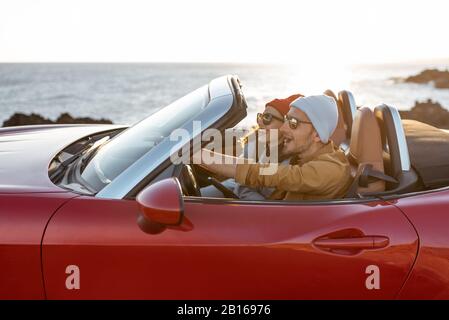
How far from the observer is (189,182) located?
2.89 metres

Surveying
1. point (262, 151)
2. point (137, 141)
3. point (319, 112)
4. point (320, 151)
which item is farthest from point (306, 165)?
point (137, 141)

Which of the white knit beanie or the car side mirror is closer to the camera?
the car side mirror

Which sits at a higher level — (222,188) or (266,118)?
(266,118)

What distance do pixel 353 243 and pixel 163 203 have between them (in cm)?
78

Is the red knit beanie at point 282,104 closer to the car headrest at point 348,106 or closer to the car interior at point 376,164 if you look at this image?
the car headrest at point 348,106

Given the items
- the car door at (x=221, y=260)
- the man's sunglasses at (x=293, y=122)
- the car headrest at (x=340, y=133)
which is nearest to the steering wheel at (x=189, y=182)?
the car door at (x=221, y=260)

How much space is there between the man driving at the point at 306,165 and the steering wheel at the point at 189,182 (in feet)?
0.32

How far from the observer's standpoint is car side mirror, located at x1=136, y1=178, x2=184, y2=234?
234 cm

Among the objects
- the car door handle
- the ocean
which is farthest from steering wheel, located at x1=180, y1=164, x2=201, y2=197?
the ocean

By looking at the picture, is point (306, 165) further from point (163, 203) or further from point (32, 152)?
point (32, 152)

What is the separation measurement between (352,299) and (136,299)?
0.87 metres

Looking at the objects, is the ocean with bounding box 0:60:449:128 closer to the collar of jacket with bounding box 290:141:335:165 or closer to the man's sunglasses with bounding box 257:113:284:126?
the man's sunglasses with bounding box 257:113:284:126

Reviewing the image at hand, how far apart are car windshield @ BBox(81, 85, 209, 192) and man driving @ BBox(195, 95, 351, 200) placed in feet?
0.88
